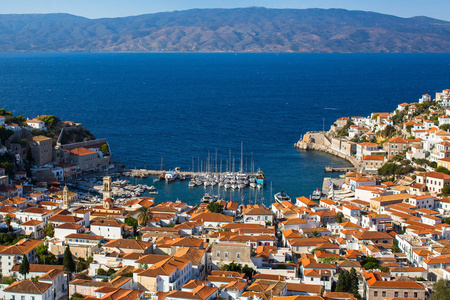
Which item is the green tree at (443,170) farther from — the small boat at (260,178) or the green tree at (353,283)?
the green tree at (353,283)

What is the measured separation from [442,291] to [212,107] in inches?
3033

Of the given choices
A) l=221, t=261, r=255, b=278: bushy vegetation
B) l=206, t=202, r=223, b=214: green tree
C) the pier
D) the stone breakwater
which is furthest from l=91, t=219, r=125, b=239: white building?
the stone breakwater

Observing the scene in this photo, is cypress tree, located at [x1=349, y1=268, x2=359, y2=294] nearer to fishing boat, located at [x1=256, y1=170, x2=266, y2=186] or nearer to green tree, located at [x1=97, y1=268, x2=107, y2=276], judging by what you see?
green tree, located at [x1=97, y1=268, x2=107, y2=276]

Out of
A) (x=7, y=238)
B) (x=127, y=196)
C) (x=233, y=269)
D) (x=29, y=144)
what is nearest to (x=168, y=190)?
(x=127, y=196)

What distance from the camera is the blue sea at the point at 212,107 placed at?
60.9 m

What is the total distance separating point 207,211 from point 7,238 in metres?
12.4

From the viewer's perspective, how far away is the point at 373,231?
35.8 metres

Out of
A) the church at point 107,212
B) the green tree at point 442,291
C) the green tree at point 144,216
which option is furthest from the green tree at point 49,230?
the green tree at point 442,291

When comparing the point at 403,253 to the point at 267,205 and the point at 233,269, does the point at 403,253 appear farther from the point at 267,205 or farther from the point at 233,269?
the point at 267,205

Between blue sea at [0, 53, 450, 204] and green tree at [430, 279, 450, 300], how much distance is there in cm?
2292

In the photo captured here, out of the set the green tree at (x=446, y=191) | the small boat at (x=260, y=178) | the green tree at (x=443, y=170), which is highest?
the green tree at (x=443, y=170)

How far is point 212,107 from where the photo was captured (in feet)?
332

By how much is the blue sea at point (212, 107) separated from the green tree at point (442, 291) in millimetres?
22924

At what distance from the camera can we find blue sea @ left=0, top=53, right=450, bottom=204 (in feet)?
200
